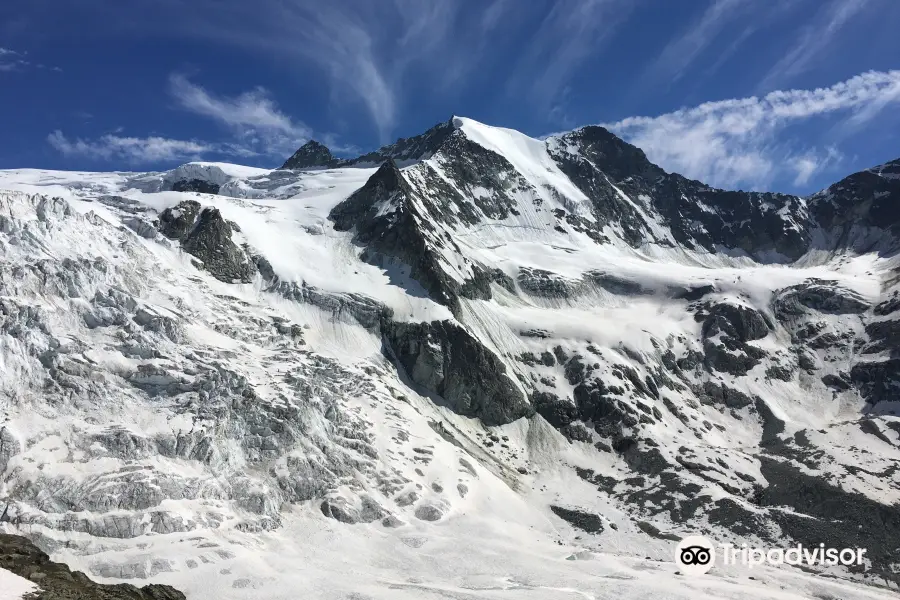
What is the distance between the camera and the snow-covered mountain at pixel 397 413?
6500 cm

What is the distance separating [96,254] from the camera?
95.4 metres

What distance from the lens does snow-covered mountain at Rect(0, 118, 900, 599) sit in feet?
213

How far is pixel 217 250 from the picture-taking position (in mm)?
122188

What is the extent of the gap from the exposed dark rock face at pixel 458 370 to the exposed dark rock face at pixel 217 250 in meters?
30.8

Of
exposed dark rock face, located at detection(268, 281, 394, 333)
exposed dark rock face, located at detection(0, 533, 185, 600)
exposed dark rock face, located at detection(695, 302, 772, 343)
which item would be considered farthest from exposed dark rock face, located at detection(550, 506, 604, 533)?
exposed dark rock face, located at detection(695, 302, 772, 343)

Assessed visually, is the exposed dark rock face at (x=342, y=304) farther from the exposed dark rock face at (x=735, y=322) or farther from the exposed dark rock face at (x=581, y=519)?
the exposed dark rock face at (x=735, y=322)

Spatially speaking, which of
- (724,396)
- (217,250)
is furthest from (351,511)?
(724,396)

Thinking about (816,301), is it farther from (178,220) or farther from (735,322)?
(178,220)

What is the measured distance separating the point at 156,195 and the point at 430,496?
3764 inches

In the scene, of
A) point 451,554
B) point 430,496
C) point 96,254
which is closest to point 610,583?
point 451,554

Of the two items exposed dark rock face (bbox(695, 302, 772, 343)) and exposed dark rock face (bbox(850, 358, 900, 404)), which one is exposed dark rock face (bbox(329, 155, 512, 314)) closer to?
exposed dark rock face (bbox(695, 302, 772, 343))

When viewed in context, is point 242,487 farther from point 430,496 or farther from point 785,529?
point 785,529

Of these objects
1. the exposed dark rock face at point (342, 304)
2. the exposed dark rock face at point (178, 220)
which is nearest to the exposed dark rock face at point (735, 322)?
the exposed dark rock face at point (342, 304)

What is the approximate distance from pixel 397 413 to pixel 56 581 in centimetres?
5594
